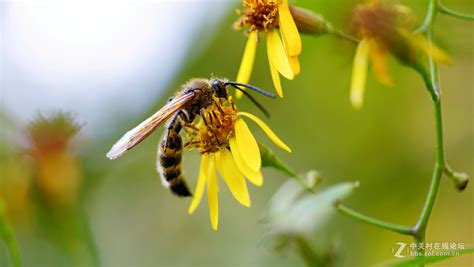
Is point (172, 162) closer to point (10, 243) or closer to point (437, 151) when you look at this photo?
point (10, 243)

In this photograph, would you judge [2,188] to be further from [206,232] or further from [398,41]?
[206,232]

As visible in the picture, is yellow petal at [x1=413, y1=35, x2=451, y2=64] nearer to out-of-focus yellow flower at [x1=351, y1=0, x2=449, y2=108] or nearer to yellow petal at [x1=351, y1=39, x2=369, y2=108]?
out-of-focus yellow flower at [x1=351, y1=0, x2=449, y2=108]

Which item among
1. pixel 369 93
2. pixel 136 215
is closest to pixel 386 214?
pixel 369 93

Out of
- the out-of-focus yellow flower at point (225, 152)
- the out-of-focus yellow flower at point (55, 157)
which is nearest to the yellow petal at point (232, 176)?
the out-of-focus yellow flower at point (225, 152)

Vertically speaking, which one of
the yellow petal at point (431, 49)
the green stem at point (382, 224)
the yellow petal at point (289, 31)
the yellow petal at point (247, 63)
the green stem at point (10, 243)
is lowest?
the green stem at point (382, 224)

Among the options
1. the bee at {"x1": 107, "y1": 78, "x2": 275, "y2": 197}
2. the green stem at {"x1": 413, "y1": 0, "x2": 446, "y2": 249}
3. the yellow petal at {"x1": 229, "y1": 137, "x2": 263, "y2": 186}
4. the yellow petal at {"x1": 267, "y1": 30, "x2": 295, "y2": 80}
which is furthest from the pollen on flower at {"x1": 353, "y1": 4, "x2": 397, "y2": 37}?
the yellow petal at {"x1": 229, "y1": 137, "x2": 263, "y2": 186}

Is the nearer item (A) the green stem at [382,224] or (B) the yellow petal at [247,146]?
(A) the green stem at [382,224]

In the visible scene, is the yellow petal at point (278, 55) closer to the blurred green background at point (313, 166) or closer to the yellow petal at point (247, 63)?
the yellow petal at point (247, 63)
